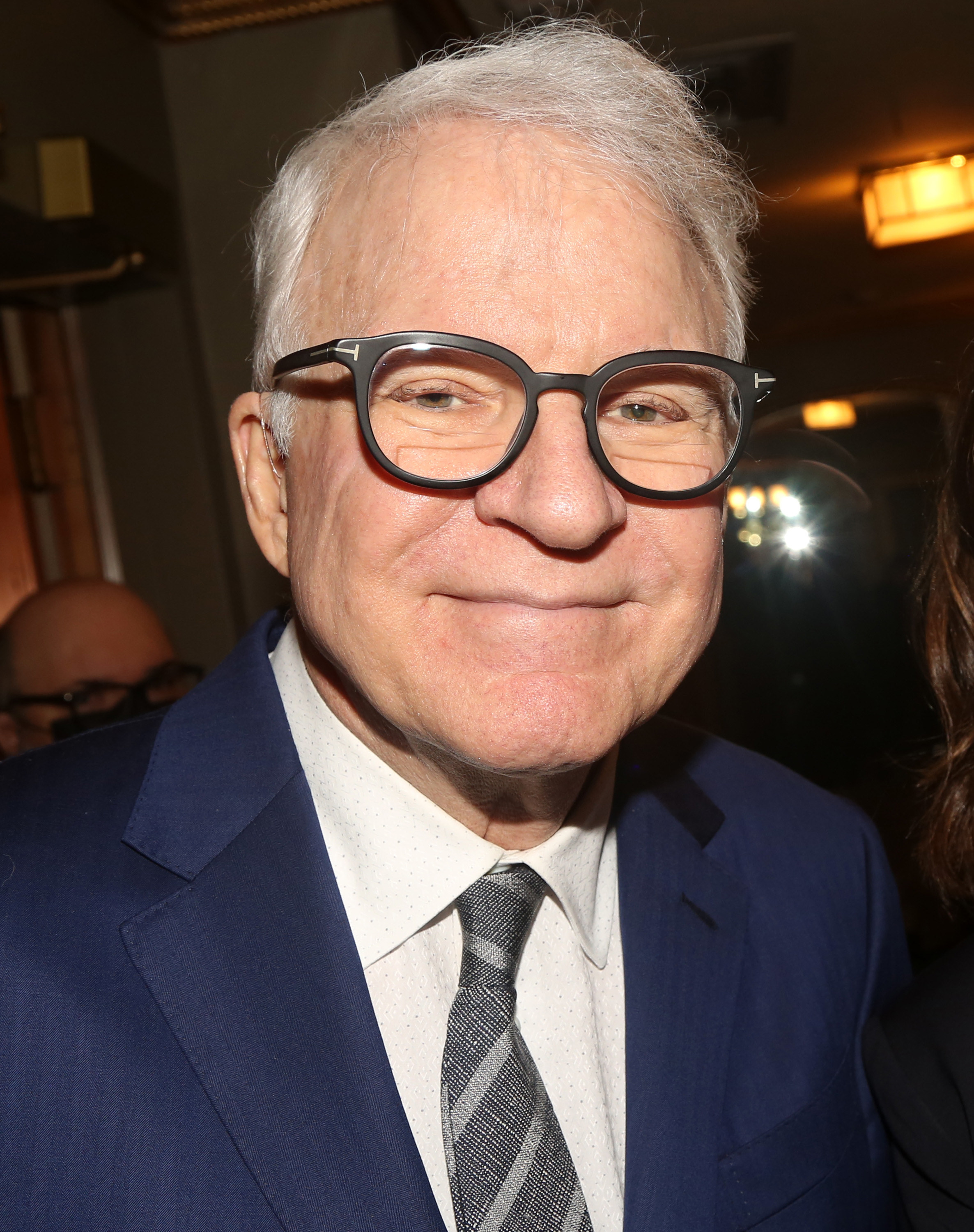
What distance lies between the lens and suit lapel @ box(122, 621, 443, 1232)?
0.87 metres

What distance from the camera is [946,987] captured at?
3.80 feet

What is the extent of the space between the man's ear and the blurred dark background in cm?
90

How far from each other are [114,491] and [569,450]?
6.48 feet

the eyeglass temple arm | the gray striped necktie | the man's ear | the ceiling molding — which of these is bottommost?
the gray striped necktie

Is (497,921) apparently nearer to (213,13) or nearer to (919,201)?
(919,201)

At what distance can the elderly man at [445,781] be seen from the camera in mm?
888

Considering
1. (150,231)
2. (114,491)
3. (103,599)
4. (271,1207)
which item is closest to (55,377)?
(114,491)

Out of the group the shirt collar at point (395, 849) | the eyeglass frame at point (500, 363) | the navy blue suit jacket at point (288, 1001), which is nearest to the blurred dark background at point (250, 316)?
the navy blue suit jacket at point (288, 1001)

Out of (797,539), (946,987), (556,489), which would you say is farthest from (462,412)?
(797,539)

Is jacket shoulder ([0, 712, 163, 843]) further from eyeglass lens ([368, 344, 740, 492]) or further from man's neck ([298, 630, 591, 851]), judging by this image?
eyeglass lens ([368, 344, 740, 492])

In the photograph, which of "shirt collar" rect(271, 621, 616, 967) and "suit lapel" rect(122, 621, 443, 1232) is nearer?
"suit lapel" rect(122, 621, 443, 1232)

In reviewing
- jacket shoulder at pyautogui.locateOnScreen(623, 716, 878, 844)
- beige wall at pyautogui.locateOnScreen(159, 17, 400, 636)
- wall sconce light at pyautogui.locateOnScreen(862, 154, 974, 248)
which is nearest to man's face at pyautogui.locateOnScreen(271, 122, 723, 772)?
jacket shoulder at pyautogui.locateOnScreen(623, 716, 878, 844)

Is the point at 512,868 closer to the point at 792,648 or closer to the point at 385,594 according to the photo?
the point at 385,594

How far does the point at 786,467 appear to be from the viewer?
1.76 meters
